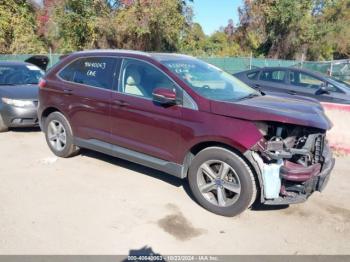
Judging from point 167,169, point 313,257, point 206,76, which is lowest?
point 313,257

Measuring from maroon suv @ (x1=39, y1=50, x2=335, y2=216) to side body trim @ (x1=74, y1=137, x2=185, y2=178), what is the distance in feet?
0.04

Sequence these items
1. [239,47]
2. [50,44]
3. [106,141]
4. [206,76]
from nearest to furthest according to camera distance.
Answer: [206,76]
[106,141]
[50,44]
[239,47]

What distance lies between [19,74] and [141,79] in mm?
5070

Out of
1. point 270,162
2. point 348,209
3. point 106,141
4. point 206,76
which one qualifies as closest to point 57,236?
point 106,141

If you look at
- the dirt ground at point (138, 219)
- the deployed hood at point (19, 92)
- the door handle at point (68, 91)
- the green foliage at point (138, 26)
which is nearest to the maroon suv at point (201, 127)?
the door handle at point (68, 91)

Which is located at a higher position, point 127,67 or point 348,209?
point 127,67

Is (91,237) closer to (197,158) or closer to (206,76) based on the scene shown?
(197,158)

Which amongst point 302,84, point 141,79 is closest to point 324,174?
point 141,79

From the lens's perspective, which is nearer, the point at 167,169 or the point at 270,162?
the point at 270,162

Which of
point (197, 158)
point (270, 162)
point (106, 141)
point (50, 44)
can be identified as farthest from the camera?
point (50, 44)

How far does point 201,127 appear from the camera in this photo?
4.20 meters

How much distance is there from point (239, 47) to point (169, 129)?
38154 mm

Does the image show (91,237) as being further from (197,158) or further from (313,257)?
(313,257)

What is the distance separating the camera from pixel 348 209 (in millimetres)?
4484
